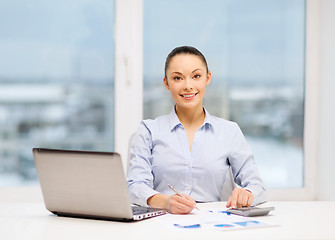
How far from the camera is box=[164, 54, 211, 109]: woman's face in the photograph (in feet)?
5.81

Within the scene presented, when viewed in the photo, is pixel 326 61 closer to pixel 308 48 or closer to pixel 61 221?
pixel 308 48

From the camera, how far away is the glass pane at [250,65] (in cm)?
279

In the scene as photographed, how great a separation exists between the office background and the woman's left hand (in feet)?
4.38

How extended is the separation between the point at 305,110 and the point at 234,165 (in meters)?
1.38

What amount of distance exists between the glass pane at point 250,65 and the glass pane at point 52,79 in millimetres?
287

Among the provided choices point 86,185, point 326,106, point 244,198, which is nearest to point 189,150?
point 244,198

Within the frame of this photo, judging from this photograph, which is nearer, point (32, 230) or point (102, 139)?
point (32, 230)

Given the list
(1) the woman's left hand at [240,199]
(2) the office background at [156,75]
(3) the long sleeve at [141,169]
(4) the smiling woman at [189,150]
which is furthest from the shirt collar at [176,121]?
(2) the office background at [156,75]

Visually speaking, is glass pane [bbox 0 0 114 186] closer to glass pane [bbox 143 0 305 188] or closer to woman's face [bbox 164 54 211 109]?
glass pane [bbox 143 0 305 188]

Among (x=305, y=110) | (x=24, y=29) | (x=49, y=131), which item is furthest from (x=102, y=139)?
(x=305, y=110)

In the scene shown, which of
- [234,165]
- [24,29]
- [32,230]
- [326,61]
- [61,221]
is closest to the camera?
[32,230]

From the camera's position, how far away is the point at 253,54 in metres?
2.95

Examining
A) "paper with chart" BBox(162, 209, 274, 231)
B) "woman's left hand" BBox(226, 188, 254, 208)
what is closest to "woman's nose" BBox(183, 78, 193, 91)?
"woman's left hand" BBox(226, 188, 254, 208)

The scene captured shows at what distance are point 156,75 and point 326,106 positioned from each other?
1.17 metres
